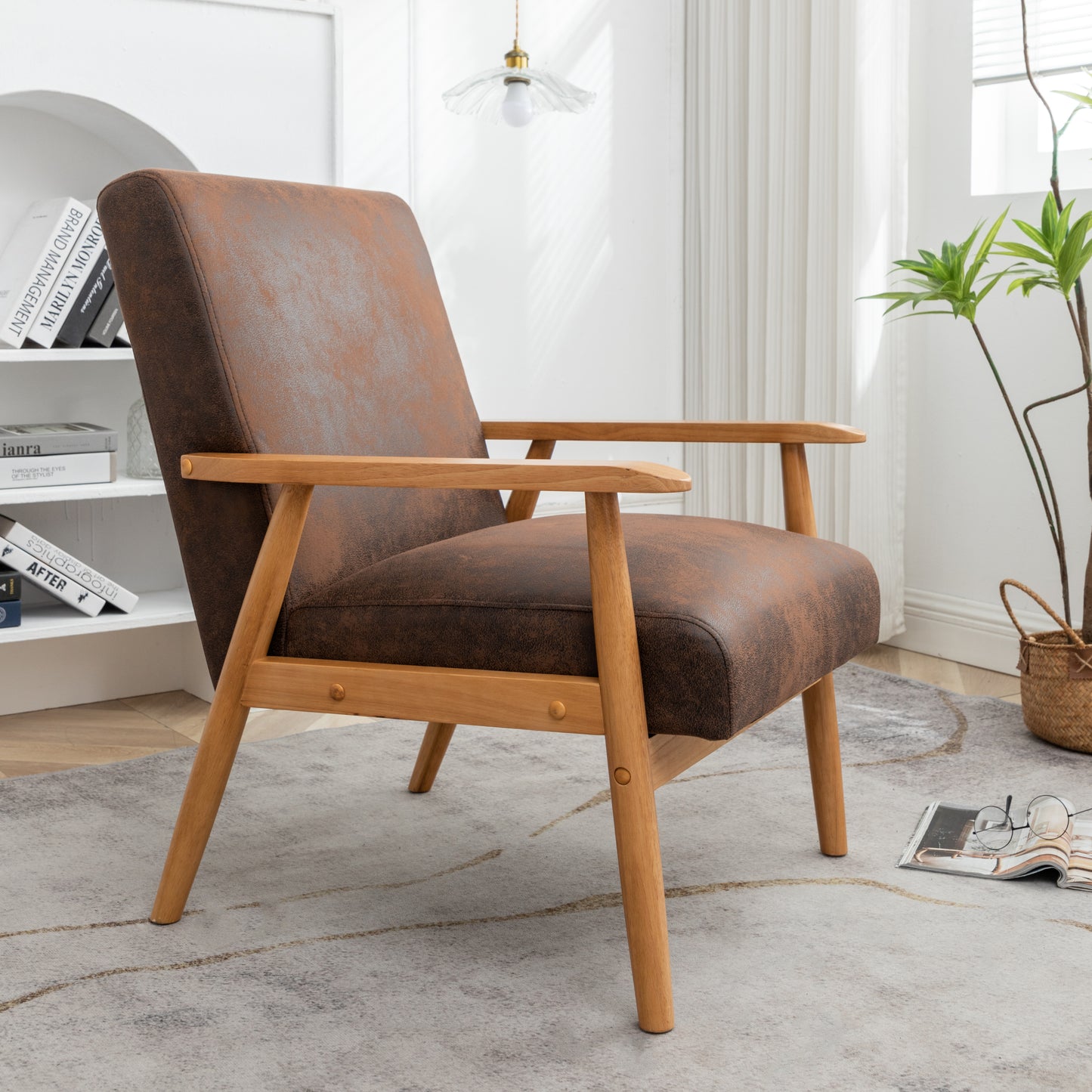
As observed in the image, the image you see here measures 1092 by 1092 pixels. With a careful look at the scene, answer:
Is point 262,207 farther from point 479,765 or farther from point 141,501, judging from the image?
point 141,501

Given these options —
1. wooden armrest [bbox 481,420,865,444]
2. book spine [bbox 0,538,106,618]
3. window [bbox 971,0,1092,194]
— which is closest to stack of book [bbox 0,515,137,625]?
book spine [bbox 0,538,106,618]

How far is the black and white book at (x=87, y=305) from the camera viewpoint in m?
2.43

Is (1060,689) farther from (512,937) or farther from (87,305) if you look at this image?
(87,305)

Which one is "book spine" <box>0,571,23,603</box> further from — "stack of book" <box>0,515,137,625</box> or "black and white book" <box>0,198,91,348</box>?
"black and white book" <box>0,198,91,348</box>

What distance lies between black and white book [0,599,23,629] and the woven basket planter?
1.78m

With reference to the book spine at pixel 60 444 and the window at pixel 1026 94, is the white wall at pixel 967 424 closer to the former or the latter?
the window at pixel 1026 94

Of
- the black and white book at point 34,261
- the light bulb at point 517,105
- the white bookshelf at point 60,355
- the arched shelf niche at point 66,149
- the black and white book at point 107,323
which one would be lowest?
the white bookshelf at point 60,355

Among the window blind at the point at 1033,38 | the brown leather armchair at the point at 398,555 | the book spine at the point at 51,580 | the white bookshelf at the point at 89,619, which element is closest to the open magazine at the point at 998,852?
the brown leather armchair at the point at 398,555

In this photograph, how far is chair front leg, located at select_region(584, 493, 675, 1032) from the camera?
1.29 m

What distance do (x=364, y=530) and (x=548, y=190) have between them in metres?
1.70

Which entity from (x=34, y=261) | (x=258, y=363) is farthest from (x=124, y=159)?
(x=258, y=363)

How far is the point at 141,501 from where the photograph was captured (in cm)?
273

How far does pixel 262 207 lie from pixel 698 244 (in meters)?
1.86

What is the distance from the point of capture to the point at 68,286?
242 cm
